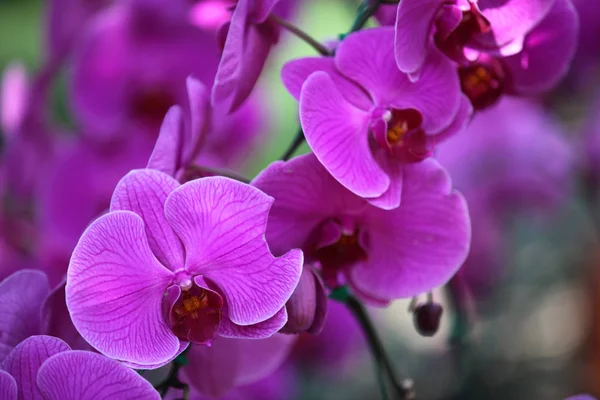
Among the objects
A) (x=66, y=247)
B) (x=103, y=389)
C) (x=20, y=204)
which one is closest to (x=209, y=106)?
(x=103, y=389)

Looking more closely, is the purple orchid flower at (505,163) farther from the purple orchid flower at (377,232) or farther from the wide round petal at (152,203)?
the wide round petal at (152,203)

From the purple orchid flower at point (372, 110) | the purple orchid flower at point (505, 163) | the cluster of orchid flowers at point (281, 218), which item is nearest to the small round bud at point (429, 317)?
the cluster of orchid flowers at point (281, 218)

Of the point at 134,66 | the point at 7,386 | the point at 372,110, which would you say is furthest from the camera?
the point at 134,66

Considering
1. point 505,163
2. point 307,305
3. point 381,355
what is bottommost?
point 505,163

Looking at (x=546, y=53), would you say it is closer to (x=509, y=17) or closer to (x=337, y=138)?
(x=509, y=17)

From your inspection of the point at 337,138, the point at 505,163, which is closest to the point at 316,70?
the point at 337,138

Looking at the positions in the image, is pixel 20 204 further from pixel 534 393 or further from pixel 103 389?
pixel 534 393
